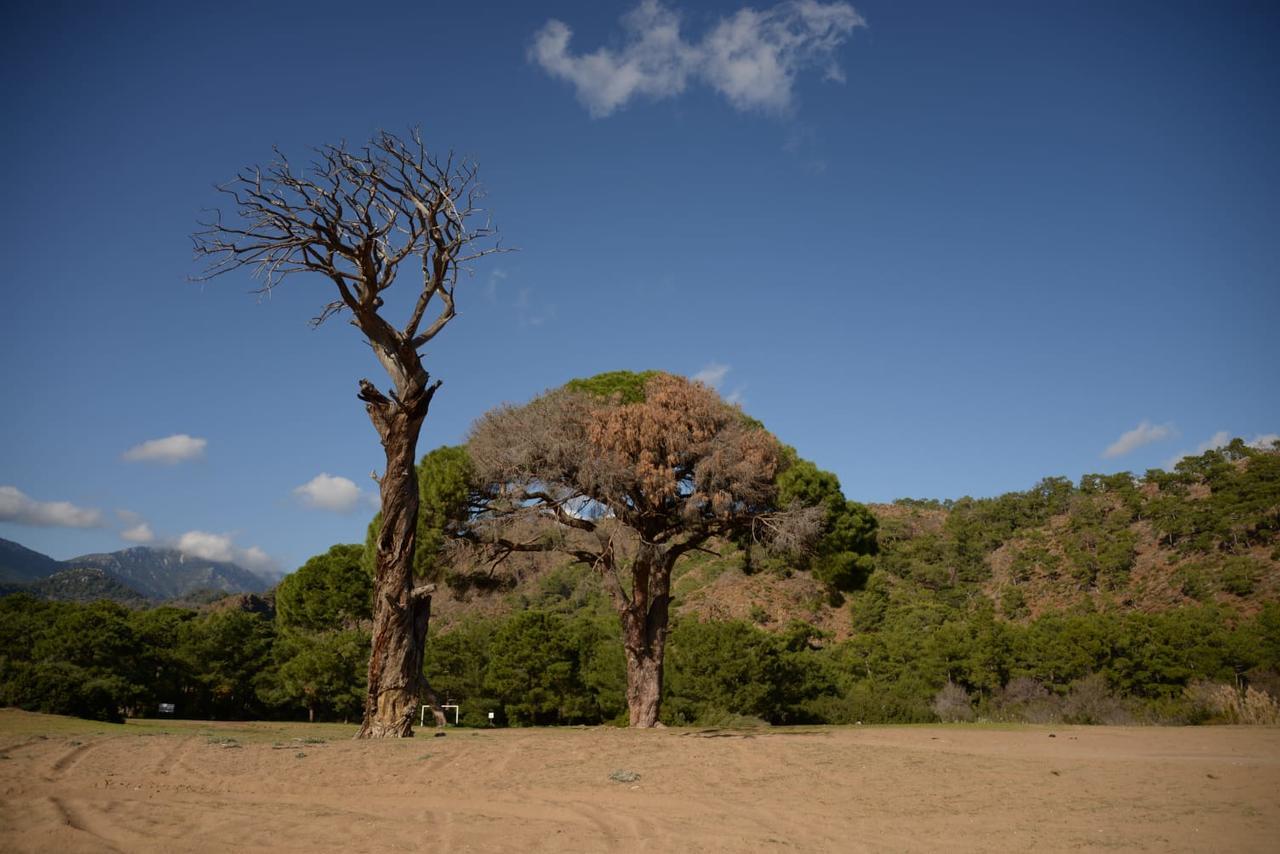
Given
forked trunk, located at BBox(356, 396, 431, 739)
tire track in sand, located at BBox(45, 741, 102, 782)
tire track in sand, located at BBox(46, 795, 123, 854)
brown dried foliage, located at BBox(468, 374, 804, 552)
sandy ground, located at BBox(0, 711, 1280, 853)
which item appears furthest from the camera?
brown dried foliage, located at BBox(468, 374, 804, 552)

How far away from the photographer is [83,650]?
742 inches

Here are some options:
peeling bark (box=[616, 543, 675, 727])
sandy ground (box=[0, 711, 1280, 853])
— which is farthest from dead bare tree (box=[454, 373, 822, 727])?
sandy ground (box=[0, 711, 1280, 853])

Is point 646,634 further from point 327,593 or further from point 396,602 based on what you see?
point 327,593

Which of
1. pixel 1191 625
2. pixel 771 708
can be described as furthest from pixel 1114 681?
pixel 771 708

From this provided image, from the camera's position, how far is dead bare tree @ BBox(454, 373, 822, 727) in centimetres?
1542

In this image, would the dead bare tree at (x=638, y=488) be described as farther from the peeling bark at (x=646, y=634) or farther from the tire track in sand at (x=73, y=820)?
the tire track in sand at (x=73, y=820)

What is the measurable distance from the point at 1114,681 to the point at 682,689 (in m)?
11.0

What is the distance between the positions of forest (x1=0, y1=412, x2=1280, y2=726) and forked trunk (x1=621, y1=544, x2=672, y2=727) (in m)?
1.41

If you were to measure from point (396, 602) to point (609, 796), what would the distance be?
5031mm

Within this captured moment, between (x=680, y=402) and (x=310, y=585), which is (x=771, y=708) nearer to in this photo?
(x=680, y=402)

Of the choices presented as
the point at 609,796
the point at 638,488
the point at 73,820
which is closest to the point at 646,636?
the point at 638,488

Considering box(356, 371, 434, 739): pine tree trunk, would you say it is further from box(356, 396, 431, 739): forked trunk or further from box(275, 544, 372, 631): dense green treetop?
box(275, 544, 372, 631): dense green treetop

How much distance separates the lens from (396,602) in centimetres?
1129

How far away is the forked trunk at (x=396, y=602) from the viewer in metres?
11.1
